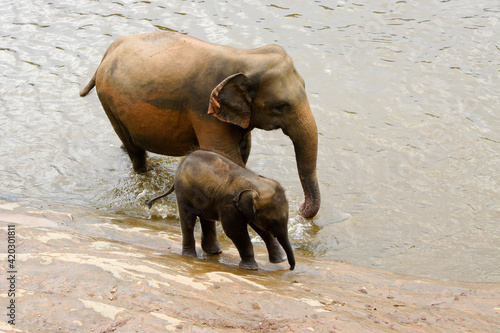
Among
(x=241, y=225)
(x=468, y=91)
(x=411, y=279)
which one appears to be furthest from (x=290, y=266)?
(x=468, y=91)

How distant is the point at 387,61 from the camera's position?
34.4 ft

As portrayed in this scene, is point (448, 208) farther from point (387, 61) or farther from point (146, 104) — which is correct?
point (387, 61)

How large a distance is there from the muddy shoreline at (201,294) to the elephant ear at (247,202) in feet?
1.52

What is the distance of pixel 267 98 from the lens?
233 inches

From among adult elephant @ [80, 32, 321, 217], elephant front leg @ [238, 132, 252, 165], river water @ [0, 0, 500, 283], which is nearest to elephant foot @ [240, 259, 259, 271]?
river water @ [0, 0, 500, 283]

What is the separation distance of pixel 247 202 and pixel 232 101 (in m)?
1.44

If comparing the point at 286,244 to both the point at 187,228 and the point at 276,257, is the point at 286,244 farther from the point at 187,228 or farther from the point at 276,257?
the point at 187,228

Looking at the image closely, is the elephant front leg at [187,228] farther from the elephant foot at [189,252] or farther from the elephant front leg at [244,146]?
the elephant front leg at [244,146]

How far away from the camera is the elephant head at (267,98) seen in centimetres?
586

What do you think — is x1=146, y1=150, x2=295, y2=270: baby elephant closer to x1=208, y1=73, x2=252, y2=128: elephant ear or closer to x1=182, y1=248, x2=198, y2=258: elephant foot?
x1=182, y1=248, x2=198, y2=258: elephant foot

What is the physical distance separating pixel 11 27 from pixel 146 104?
273 inches

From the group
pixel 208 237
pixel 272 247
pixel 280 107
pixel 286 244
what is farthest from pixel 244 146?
pixel 286 244

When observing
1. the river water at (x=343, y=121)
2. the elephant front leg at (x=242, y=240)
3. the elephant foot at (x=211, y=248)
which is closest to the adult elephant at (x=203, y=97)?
the river water at (x=343, y=121)

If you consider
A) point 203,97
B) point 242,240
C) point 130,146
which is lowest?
point 130,146
